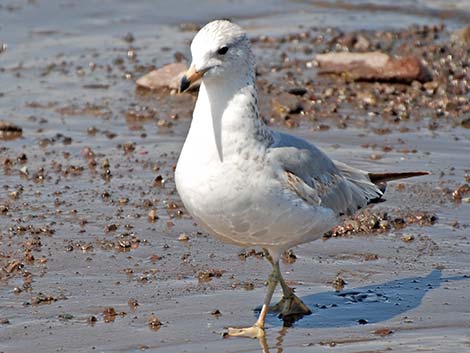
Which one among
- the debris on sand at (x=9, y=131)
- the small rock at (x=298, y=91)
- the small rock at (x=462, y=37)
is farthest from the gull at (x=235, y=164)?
the small rock at (x=462, y=37)

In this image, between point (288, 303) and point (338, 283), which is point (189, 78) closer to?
point (288, 303)

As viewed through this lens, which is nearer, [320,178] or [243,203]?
[243,203]

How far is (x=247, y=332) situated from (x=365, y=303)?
81 centimetres

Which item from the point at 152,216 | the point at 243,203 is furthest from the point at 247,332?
the point at 152,216

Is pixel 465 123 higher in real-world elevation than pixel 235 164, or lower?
lower

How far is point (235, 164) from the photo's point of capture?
5.45 metres

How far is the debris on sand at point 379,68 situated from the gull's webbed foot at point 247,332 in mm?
5185

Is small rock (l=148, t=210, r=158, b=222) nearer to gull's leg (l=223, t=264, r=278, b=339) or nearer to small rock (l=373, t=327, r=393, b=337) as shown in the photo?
gull's leg (l=223, t=264, r=278, b=339)

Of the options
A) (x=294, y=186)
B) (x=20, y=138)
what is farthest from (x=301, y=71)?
(x=294, y=186)

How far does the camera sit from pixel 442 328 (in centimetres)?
577

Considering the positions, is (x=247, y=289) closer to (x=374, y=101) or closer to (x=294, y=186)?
(x=294, y=186)

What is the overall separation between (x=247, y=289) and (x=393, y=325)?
2.82ft

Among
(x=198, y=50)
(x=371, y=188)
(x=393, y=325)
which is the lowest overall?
(x=393, y=325)

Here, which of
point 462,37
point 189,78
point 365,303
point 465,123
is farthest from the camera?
point 462,37
